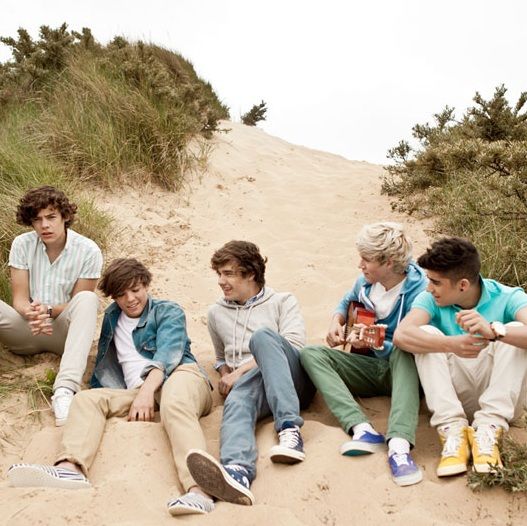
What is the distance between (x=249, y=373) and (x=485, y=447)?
1.24 meters

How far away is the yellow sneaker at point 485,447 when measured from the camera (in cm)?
254

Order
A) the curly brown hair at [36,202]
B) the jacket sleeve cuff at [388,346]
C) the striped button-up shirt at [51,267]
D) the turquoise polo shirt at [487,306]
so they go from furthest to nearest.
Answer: the striped button-up shirt at [51,267] → the curly brown hair at [36,202] → the jacket sleeve cuff at [388,346] → the turquoise polo shirt at [487,306]

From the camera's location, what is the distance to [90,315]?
3.70 meters

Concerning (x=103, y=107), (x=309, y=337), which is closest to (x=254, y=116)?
(x=103, y=107)

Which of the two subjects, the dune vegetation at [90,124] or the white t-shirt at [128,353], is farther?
the dune vegetation at [90,124]

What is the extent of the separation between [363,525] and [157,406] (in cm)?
148

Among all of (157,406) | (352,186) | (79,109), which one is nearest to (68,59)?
(79,109)

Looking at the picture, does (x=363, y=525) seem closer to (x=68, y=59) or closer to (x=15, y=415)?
(x=15, y=415)

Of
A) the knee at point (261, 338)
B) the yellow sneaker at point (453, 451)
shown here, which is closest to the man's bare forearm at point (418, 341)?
the yellow sneaker at point (453, 451)

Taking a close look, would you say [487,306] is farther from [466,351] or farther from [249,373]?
[249,373]

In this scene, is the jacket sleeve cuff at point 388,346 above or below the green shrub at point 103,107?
below

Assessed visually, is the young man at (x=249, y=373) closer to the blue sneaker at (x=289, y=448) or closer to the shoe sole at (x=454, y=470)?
the blue sneaker at (x=289, y=448)

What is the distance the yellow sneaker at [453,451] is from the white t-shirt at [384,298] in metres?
0.82

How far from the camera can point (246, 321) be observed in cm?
367
